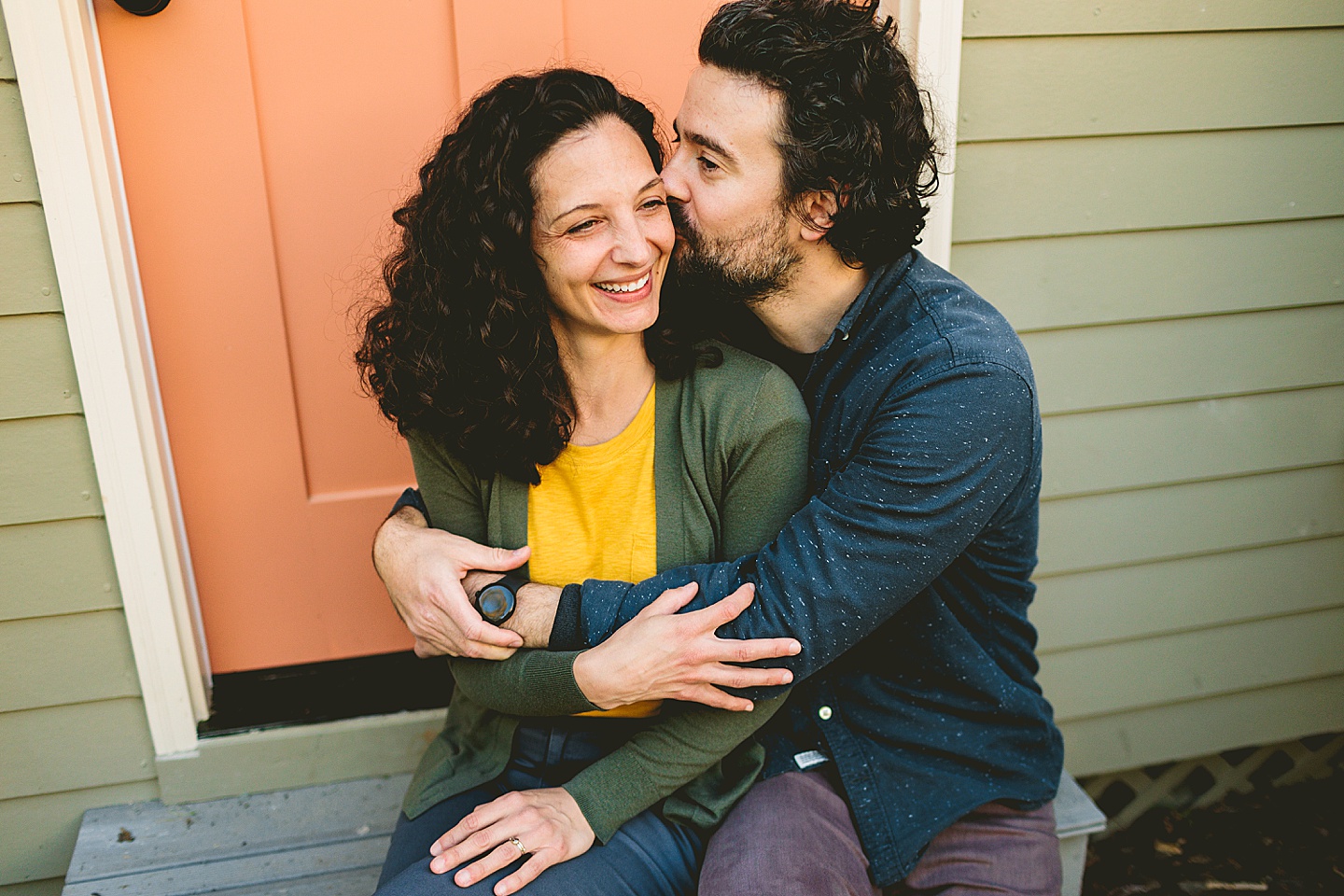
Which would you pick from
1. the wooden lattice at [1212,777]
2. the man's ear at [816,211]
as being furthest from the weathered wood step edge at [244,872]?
the wooden lattice at [1212,777]

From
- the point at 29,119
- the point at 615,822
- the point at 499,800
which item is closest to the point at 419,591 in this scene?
the point at 499,800

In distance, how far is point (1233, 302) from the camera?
218cm

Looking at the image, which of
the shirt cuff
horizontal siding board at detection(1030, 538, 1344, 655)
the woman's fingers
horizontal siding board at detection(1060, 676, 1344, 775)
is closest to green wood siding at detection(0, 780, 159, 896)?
the woman's fingers

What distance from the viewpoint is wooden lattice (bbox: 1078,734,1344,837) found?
2.61 meters

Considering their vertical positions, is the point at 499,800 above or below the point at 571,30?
below

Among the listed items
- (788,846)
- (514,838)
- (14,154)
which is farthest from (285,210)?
(788,846)

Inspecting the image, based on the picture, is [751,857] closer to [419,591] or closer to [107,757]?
[419,591]

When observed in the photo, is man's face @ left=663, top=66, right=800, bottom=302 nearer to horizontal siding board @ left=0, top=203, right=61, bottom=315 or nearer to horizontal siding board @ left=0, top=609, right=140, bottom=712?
horizontal siding board @ left=0, top=203, right=61, bottom=315

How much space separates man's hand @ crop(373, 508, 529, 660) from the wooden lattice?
6.21 ft

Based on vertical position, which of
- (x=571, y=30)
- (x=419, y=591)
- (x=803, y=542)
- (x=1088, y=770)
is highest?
(x=571, y=30)

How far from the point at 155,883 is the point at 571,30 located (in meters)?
1.91

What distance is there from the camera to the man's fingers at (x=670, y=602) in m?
1.40

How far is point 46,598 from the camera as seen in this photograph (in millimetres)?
1901

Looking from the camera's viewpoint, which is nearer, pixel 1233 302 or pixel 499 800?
pixel 499 800
